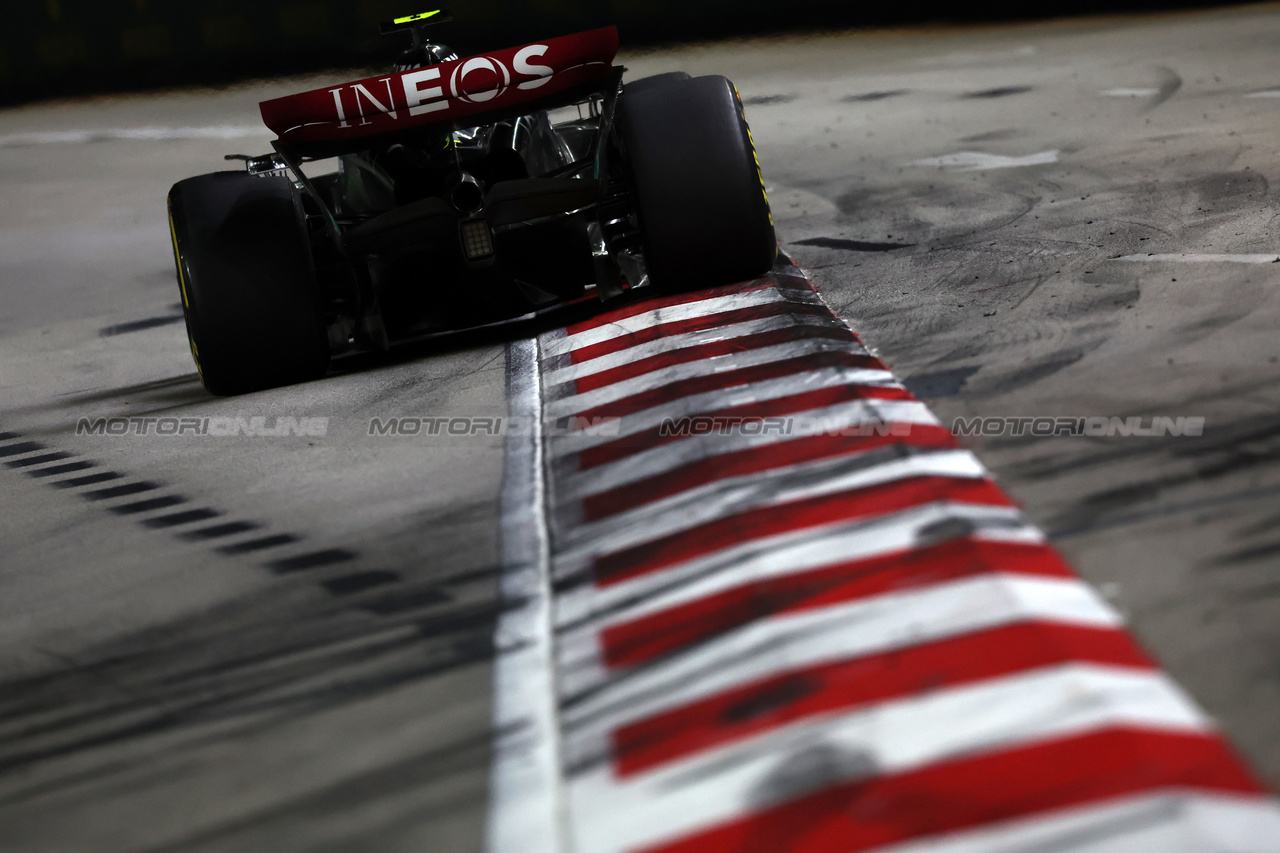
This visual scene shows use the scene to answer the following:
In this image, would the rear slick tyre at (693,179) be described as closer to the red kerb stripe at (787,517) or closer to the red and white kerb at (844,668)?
the red and white kerb at (844,668)

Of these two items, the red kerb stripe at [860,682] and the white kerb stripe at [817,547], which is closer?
the red kerb stripe at [860,682]

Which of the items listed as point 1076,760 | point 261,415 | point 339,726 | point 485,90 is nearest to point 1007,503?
point 1076,760

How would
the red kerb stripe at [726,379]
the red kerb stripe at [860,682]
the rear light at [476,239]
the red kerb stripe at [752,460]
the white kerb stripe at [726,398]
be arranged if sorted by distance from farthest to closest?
the rear light at [476,239] < the red kerb stripe at [726,379] < the white kerb stripe at [726,398] < the red kerb stripe at [752,460] < the red kerb stripe at [860,682]

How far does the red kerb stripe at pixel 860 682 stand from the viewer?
2.12 m

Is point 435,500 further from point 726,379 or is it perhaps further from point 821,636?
point 821,636

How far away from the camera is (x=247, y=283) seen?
4566 mm

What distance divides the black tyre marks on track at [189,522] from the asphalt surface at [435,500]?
0.02m

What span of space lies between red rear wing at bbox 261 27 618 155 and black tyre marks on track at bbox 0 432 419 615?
1.24 m

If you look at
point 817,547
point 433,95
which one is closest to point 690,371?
point 433,95

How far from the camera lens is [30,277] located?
912cm

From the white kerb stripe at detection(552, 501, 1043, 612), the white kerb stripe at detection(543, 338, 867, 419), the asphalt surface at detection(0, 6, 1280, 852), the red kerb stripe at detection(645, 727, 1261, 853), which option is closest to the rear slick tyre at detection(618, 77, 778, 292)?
the asphalt surface at detection(0, 6, 1280, 852)

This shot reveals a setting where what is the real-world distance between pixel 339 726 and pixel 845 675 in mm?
904

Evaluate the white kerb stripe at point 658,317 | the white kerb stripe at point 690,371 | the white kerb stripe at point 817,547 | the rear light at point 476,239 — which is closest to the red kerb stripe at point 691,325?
the white kerb stripe at point 658,317

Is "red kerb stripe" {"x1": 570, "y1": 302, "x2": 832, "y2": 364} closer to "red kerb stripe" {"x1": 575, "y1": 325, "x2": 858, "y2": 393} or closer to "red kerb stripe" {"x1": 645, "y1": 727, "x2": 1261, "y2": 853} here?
"red kerb stripe" {"x1": 575, "y1": 325, "x2": 858, "y2": 393}
